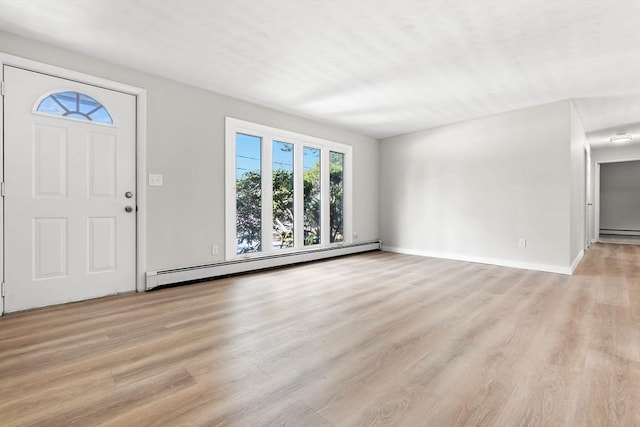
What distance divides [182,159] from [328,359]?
2.89 m

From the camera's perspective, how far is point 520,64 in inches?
121

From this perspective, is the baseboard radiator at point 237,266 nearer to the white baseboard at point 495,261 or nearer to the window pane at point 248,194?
the window pane at point 248,194

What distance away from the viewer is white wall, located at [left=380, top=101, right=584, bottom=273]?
414 centimetres

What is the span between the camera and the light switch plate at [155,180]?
130 inches

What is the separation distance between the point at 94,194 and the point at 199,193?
105 cm

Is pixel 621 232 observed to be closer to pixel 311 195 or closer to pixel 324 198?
pixel 324 198

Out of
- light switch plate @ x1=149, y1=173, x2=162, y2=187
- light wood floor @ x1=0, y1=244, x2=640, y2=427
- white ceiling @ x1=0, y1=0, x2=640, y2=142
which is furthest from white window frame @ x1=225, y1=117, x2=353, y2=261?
light wood floor @ x1=0, y1=244, x2=640, y2=427

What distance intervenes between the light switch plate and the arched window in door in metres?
0.64

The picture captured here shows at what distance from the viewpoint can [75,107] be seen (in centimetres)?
288

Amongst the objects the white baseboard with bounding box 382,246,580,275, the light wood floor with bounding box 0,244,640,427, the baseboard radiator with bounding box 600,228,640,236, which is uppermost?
the baseboard radiator with bounding box 600,228,640,236

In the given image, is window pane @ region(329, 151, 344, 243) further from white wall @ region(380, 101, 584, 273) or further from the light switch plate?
the light switch plate

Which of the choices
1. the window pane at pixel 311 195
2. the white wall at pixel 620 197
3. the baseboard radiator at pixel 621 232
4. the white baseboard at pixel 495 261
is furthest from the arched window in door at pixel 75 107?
the baseboard radiator at pixel 621 232

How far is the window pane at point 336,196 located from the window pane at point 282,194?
1.01 metres

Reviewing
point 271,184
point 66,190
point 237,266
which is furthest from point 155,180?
point 271,184
